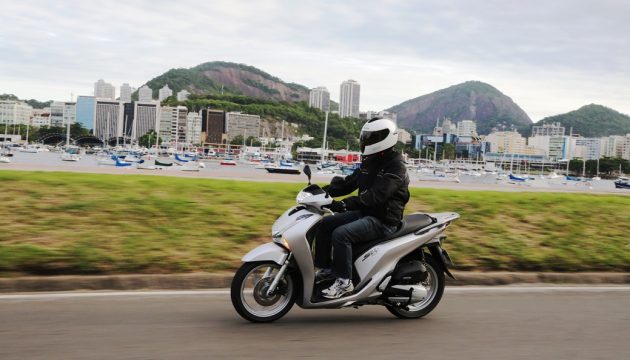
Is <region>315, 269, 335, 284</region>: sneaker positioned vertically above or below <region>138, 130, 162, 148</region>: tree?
below

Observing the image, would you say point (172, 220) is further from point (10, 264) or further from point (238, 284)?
point (238, 284)

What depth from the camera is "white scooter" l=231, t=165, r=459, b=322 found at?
510 cm

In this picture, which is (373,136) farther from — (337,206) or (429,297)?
(429,297)

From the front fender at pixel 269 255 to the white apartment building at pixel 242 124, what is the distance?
7227 inches

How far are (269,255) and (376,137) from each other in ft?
4.58

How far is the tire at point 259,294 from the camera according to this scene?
200 inches

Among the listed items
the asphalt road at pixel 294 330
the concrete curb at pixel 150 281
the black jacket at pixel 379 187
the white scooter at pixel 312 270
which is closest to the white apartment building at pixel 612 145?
the concrete curb at pixel 150 281

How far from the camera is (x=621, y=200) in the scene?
12.6m

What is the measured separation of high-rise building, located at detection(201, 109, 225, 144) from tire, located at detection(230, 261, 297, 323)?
183m

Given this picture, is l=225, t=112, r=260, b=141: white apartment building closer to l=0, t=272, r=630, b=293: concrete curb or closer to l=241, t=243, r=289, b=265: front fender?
l=0, t=272, r=630, b=293: concrete curb

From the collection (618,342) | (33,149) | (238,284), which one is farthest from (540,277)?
(33,149)

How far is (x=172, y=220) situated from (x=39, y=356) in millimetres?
4245

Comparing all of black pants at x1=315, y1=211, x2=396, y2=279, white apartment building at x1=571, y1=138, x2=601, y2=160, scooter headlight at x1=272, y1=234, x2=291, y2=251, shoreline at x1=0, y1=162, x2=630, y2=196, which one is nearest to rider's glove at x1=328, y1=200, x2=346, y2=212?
black pants at x1=315, y1=211, x2=396, y2=279

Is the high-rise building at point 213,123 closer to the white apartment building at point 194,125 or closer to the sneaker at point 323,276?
the white apartment building at point 194,125
